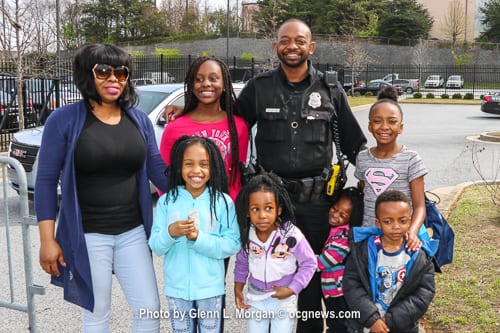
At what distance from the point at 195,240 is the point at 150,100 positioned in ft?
18.3

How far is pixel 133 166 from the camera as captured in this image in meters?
3.08

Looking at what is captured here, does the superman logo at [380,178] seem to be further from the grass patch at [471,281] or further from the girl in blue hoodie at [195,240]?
the grass patch at [471,281]

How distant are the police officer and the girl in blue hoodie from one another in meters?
0.55

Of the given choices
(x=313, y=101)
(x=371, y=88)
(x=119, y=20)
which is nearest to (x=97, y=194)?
(x=313, y=101)

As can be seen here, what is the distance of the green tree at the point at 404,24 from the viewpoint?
61.7 metres

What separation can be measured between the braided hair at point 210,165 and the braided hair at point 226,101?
242 mm

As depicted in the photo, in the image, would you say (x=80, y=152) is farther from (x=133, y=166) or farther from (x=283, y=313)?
(x=283, y=313)

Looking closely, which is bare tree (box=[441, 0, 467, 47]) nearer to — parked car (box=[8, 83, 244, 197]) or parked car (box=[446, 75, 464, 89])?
parked car (box=[446, 75, 464, 89])

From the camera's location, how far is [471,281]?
4832mm

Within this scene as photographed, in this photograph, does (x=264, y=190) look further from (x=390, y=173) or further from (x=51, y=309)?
(x=51, y=309)

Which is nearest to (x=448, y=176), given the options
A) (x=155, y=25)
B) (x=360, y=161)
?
(x=360, y=161)

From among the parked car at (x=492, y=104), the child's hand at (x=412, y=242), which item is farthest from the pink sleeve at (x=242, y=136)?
the parked car at (x=492, y=104)

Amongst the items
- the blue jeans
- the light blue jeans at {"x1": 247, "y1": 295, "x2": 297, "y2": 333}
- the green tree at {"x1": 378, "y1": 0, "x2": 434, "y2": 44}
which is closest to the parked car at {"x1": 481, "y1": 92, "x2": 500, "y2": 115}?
the light blue jeans at {"x1": 247, "y1": 295, "x2": 297, "y2": 333}

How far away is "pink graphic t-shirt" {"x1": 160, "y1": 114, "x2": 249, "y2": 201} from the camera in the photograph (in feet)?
11.5
